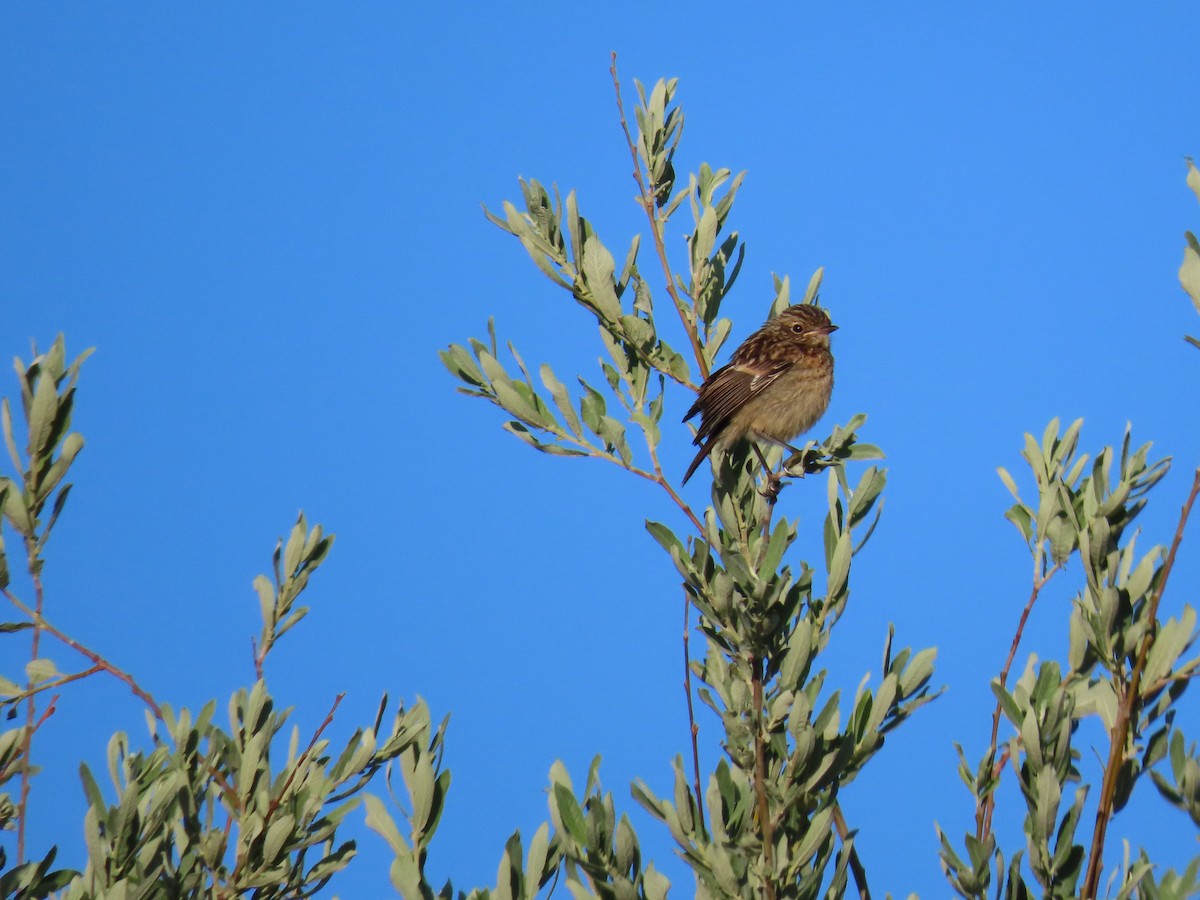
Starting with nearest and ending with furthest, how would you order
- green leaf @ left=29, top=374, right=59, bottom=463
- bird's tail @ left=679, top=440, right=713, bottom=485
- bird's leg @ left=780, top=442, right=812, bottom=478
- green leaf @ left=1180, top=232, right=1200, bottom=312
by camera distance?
1. green leaf @ left=1180, top=232, right=1200, bottom=312
2. green leaf @ left=29, top=374, right=59, bottom=463
3. bird's leg @ left=780, top=442, right=812, bottom=478
4. bird's tail @ left=679, top=440, right=713, bottom=485

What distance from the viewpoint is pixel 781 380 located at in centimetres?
997

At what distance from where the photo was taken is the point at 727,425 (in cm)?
902

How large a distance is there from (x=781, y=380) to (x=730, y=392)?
48.6 inches

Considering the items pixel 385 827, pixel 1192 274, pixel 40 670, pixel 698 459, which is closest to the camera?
pixel 385 827

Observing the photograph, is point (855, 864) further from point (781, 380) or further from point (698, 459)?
point (781, 380)

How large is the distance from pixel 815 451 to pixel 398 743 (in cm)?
271

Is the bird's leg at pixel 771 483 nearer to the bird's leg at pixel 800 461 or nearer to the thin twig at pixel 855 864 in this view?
the bird's leg at pixel 800 461

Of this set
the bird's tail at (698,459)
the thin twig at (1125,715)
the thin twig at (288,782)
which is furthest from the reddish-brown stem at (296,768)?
the bird's tail at (698,459)

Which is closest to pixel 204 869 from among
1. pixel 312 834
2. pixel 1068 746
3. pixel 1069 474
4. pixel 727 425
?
pixel 312 834

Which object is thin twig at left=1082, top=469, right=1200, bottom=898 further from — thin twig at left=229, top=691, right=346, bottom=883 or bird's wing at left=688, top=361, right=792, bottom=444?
bird's wing at left=688, top=361, right=792, bottom=444

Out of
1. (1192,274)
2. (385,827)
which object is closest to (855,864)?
(385,827)

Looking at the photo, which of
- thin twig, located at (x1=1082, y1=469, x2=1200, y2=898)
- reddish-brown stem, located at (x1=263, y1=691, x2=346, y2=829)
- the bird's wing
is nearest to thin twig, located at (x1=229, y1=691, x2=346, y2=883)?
reddish-brown stem, located at (x1=263, y1=691, x2=346, y2=829)

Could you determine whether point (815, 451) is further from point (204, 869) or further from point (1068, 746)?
point (204, 869)

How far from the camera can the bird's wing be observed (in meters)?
8.51
